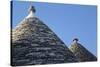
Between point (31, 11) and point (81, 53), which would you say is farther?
point (81, 53)

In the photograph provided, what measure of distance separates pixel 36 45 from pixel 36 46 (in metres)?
0.01

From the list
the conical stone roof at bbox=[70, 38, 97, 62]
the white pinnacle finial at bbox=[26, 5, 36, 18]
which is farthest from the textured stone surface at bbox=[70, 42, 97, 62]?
the white pinnacle finial at bbox=[26, 5, 36, 18]

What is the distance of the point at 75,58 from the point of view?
8.96 ft

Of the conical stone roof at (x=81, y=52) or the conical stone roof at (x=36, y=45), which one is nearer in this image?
the conical stone roof at (x=36, y=45)

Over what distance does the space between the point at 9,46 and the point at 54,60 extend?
550mm

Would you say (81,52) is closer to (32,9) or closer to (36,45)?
(36,45)

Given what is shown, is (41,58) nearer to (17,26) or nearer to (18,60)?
(18,60)

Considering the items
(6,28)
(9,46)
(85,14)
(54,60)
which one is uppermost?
(85,14)

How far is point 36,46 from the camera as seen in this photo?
2535mm

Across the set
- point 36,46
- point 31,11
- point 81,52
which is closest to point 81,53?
point 81,52

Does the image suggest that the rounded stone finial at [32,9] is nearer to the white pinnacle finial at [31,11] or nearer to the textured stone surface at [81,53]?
the white pinnacle finial at [31,11]

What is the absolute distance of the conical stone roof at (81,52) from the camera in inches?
107

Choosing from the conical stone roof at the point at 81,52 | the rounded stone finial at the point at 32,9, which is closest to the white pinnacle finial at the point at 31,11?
the rounded stone finial at the point at 32,9

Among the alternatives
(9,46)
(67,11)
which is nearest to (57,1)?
(67,11)
